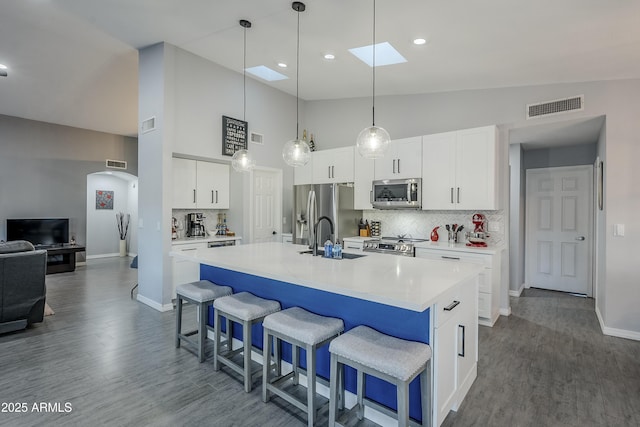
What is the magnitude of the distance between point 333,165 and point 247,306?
11.6ft

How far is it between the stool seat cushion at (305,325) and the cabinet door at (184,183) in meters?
3.23

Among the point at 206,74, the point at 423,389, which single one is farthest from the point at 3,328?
the point at 423,389

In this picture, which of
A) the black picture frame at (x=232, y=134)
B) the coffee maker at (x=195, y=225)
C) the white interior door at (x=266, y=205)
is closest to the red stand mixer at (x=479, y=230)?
the white interior door at (x=266, y=205)

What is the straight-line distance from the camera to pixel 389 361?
1639mm

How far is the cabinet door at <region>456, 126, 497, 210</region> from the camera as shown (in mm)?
4047

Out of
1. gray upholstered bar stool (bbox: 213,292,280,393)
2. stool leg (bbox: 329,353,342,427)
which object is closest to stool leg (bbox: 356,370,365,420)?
stool leg (bbox: 329,353,342,427)

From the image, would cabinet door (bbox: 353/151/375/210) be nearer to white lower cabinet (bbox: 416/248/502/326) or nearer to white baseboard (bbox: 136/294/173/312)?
white lower cabinet (bbox: 416/248/502/326)

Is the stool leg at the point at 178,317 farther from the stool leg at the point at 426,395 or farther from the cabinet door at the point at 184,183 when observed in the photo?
the stool leg at the point at 426,395

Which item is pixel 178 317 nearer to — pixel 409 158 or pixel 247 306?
pixel 247 306

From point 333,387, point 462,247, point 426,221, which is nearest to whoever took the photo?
point 333,387

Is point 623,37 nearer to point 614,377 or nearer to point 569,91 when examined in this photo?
point 569,91

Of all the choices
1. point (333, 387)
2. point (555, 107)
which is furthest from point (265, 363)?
point (555, 107)

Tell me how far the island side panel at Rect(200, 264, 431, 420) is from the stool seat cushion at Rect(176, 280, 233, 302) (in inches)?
9.4

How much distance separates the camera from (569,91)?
385 cm
